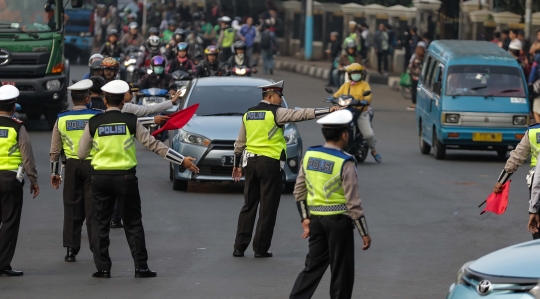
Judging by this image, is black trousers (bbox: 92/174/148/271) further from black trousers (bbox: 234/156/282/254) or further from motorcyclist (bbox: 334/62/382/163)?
motorcyclist (bbox: 334/62/382/163)

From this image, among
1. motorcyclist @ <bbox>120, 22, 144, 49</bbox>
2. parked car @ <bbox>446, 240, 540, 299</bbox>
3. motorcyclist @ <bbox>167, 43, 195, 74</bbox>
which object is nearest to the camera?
parked car @ <bbox>446, 240, 540, 299</bbox>

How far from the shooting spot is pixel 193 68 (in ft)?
74.7

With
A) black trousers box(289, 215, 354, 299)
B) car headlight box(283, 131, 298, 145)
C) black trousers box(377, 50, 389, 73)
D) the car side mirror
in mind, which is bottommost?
black trousers box(377, 50, 389, 73)

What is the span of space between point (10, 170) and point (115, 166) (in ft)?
3.34

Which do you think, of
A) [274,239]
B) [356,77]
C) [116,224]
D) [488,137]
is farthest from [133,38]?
[274,239]

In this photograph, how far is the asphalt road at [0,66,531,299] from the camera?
32.1 ft

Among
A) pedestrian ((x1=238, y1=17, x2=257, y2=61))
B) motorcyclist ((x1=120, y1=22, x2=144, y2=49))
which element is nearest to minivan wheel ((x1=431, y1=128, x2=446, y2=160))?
motorcyclist ((x1=120, y1=22, x2=144, y2=49))

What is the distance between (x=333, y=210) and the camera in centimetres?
823

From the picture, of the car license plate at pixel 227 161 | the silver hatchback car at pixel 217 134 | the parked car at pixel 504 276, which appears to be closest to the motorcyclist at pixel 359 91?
the silver hatchback car at pixel 217 134

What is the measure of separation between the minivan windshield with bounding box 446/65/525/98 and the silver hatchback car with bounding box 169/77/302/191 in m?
5.15

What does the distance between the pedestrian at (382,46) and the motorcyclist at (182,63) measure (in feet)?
52.2

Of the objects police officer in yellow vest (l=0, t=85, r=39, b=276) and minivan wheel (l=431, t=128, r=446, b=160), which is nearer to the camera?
police officer in yellow vest (l=0, t=85, r=39, b=276)

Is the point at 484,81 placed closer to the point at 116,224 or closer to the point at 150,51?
the point at 150,51

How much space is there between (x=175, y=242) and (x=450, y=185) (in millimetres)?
6039
